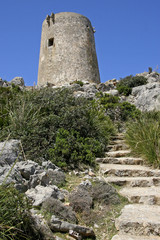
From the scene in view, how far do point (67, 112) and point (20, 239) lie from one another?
3691 mm

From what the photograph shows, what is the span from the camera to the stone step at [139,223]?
2.46 meters

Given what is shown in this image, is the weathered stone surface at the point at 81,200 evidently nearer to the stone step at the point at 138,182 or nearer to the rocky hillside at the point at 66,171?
the rocky hillside at the point at 66,171

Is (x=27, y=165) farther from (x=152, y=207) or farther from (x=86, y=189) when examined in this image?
(x=152, y=207)

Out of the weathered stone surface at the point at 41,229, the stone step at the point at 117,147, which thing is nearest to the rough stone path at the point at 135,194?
the stone step at the point at 117,147

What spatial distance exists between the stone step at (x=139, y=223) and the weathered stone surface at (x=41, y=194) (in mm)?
886

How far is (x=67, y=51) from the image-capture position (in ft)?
50.0

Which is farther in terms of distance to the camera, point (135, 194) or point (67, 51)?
point (67, 51)

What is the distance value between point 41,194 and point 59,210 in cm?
37

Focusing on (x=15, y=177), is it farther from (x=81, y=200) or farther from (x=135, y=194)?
(x=135, y=194)

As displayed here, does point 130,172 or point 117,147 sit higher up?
point 117,147

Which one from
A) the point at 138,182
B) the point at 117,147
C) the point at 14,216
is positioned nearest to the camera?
the point at 14,216

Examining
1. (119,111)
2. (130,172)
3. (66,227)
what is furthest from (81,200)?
(119,111)

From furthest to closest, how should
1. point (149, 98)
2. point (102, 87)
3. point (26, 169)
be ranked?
1. point (102, 87)
2. point (149, 98)
3. point (26, 169)

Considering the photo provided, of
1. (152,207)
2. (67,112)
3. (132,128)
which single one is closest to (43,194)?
(152,207)
